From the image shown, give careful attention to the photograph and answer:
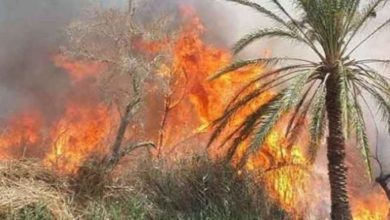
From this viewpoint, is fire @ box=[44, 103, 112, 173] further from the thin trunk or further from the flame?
the thin trunk

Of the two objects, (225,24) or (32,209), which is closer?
(32,209)

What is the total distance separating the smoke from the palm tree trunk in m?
17.3

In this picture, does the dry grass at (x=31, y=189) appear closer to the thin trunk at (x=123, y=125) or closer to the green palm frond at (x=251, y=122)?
the thin trunk at (x=123, y=125)

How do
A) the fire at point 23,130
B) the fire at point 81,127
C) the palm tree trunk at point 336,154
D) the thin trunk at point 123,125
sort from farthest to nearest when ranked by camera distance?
the fire at point 23,130 < the fire at point 81,127 < the thin trunk at point 123,125 < the palm tree trunk at point 336,154

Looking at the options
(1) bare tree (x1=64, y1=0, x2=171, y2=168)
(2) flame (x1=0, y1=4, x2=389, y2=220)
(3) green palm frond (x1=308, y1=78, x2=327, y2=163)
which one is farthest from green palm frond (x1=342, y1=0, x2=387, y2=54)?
(1) bare tree (x1=64, y1=0, x2=171, y2=168)

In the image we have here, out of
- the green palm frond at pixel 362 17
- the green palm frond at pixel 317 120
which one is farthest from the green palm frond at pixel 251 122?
the green palm frond at pixel 362 17

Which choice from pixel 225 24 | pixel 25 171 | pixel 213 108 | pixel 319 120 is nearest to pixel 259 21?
pixel 225 24

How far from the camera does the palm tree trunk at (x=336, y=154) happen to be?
17.4 metres

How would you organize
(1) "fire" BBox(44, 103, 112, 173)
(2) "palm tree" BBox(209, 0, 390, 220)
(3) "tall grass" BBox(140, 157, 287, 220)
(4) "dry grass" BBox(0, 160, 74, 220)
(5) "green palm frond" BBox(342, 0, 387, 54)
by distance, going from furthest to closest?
(1) "fire" BBox(44, 103, 112, 173) < (3) "tall grass" BBox(140, 157, 287, 220) < (5) "green palm frond" BBox(342, 0, 387, 54) < (2) "palm tree" BBox(209, 0, 390, 220) < (4) "dry grass" BBox(0, 160, 74, 220)

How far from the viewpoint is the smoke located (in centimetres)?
3102

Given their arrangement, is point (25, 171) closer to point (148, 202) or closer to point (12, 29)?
point (148, 202)

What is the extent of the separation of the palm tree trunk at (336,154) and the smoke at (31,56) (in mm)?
17343

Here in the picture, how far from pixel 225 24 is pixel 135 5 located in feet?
19.6

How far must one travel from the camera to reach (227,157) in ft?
61.5
